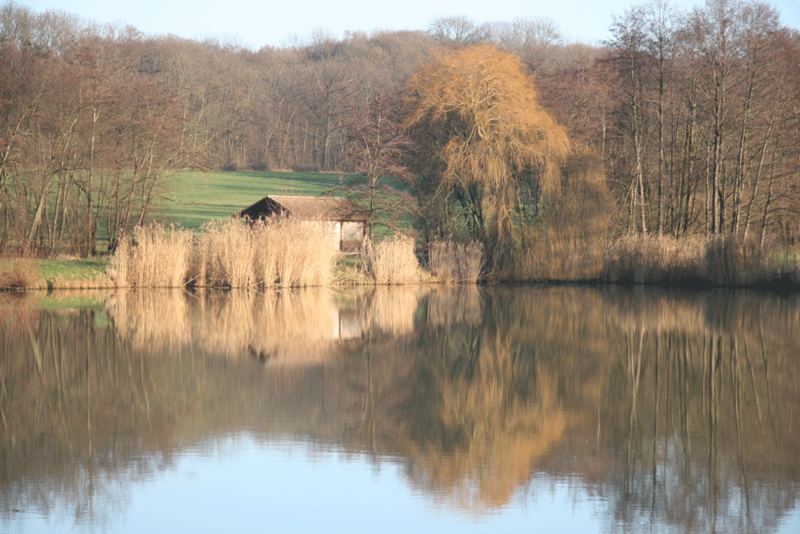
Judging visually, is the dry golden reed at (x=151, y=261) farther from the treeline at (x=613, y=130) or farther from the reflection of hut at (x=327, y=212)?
the reflection of hut at (x=327, y=212)

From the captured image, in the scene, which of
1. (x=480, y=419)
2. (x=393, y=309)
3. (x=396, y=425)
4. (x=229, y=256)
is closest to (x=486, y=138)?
(x=229, y=256)

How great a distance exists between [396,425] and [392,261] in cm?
1943

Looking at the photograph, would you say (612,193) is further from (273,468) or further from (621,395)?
(273,468)

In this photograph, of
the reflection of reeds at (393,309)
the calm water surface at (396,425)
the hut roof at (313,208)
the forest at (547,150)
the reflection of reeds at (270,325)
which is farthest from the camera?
the hut roof at (313,208)

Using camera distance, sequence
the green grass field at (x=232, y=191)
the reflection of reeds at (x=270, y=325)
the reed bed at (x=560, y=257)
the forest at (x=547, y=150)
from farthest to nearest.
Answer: the green grass field at (x=232, y=191) → the reed bed at (x=560, y=257) → the forest at (x=547, y=150) → the reflection of reeds at (x=270, y=325)

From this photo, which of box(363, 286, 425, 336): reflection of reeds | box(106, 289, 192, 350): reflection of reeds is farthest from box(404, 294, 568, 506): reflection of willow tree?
box(106, 289, 192, 350): reflection of reeds

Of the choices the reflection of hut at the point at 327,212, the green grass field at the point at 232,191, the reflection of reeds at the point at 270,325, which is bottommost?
the reflection of reeds at the point at 270,325

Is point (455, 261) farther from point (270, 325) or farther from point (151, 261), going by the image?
point (270, 325)

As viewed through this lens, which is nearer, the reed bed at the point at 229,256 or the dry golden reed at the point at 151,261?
the dry golden reed at the point at 151,261

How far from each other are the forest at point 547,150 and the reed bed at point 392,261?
220cm

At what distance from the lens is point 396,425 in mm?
10227

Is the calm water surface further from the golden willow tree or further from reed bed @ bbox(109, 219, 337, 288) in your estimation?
the golden willow tree

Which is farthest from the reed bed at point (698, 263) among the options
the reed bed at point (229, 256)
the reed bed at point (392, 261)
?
the reed bed at point (229, 256)

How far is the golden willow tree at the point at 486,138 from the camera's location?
99.5 feet
